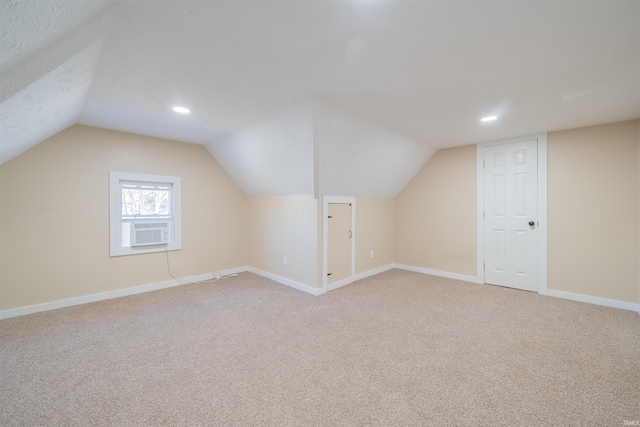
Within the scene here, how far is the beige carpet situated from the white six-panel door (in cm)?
57

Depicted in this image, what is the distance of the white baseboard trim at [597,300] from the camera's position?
2965mm

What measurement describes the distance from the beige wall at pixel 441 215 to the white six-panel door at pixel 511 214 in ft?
0.71

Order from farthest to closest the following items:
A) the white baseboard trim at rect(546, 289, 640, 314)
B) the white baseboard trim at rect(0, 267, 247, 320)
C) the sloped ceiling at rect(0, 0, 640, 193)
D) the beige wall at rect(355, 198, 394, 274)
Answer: the beige wall at rect(355, 198, 394, 274)
the white baseboard trim at rect(546, 289, 640, 314)
the white baseboard trim at rect(0, 267, 247, 320)
the sloped ceiling at rect(0, 0, 640, 193)

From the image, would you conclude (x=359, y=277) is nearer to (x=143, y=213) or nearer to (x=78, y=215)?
(x=143, y=213)

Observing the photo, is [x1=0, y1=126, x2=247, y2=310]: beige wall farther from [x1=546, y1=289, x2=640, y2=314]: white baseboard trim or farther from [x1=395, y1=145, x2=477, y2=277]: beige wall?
[x1=546, y1=289, x2=640, y2=314]: white baseboard trim

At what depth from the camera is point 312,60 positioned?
181 centimetres

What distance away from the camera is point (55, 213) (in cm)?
301

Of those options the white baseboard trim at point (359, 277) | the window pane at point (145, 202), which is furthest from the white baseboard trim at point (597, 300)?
the window pane at point (145, 202)

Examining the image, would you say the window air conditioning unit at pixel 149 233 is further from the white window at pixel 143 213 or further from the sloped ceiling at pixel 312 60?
the sloped ceiling at pixel 312 60

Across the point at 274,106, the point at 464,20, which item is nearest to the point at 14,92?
the point at 274,106

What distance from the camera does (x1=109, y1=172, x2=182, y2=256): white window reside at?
3408mm

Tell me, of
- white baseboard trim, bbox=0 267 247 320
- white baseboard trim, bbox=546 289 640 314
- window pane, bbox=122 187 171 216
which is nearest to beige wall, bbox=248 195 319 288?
white baseboard trim, bbox=0 267 247 320

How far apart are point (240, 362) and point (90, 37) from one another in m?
2.26

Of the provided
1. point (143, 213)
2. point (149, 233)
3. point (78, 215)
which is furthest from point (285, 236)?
point (78, 215)
